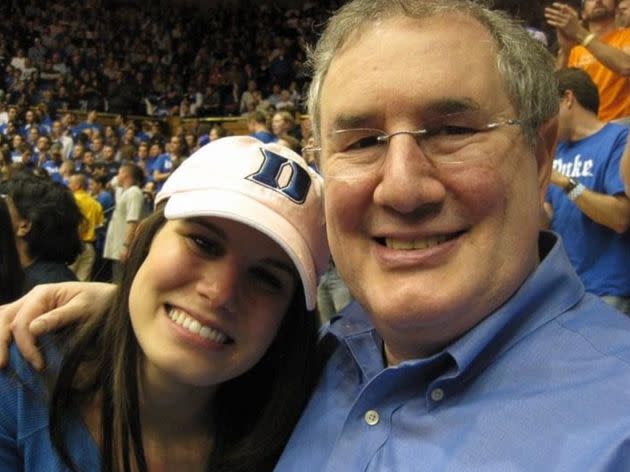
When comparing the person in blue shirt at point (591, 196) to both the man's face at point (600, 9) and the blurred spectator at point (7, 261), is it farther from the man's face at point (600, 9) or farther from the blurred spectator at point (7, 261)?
the blurred spectator at point (7, 261)

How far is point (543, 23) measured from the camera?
478 centimetres

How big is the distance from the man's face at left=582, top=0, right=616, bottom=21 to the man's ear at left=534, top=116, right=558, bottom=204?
269 centimetres

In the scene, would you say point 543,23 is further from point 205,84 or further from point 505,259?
point 205,84

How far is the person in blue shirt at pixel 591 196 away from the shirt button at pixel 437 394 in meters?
1.58

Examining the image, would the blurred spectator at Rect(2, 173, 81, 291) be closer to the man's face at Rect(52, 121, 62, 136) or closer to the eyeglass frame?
the eyeglass frame

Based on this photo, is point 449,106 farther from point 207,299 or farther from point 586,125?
point 586,125

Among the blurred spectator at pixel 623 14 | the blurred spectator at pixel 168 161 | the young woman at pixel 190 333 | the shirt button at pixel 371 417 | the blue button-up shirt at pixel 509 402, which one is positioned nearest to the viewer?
the blue button-up shirt at pixel 509 402

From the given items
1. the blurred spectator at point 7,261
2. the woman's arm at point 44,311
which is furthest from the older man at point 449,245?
the blurred spectator at point 7,261

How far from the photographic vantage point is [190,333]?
4.49ft

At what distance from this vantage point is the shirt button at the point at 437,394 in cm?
119

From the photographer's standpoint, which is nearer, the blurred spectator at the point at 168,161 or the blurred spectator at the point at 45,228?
the blurred spectator at the point at 45,228

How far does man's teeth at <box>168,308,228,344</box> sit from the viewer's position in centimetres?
137

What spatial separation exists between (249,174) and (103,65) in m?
17.0

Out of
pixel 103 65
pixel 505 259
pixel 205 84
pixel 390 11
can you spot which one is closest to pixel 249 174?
pixel 390 11
